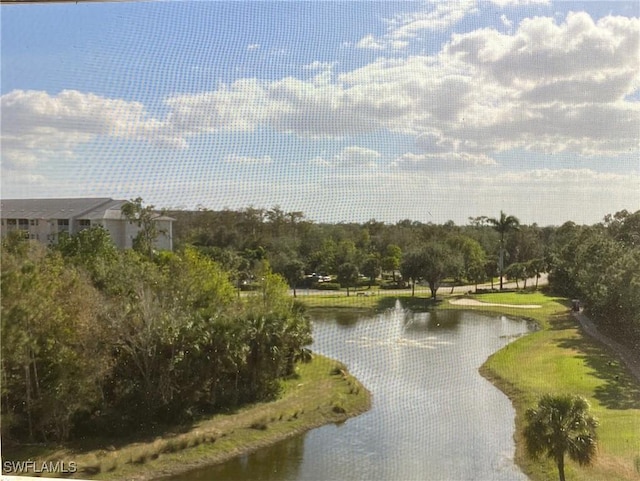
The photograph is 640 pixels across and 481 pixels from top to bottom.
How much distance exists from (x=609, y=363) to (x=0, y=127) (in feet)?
11.9

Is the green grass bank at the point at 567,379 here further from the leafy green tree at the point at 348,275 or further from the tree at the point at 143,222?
the tree at the point at 143,222

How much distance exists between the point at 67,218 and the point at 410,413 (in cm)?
253

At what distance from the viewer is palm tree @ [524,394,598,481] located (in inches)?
104

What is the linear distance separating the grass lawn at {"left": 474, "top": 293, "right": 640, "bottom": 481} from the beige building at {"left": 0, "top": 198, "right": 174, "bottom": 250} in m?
2.37

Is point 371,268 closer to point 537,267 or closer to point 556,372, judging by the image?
point 537,267

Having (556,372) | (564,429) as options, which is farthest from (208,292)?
(564,429)

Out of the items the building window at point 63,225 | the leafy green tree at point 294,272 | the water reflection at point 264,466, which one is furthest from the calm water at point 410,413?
the building window at point 63,225

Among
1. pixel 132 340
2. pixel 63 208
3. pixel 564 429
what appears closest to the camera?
pixel 564 429

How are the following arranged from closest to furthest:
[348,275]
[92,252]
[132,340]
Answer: [348,275], [132,340], [92,252]

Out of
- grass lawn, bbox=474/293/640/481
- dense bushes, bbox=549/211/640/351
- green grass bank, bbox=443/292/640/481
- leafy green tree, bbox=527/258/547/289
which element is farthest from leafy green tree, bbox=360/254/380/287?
dense bushes, bbox=549/211/640/351

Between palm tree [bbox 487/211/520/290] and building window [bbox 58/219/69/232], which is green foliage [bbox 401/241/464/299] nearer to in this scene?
palm tree [bbox 487/211/520/290]

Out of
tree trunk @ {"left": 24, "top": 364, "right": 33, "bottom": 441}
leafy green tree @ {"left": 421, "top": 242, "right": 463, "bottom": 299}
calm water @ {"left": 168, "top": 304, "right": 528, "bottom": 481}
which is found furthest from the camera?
leafy green tree @ {"left": 421, "top": 242, "right": 463, "bottom": 299}

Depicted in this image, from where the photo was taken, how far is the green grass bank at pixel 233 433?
3299 mm

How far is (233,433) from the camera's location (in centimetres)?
398
